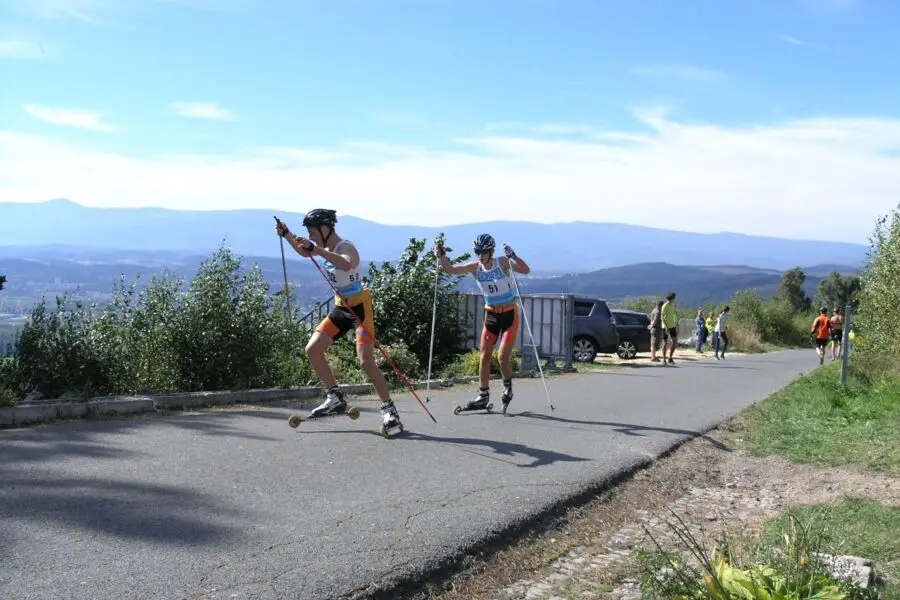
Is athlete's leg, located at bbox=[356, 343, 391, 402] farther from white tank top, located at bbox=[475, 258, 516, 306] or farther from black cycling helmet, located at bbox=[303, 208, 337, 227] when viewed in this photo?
white tank top, located at bbox=[475, 258, 516, 306]

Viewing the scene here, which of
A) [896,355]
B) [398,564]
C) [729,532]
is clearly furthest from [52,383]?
[896,355]

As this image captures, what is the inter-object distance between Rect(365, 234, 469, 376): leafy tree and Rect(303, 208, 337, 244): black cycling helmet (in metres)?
8.39

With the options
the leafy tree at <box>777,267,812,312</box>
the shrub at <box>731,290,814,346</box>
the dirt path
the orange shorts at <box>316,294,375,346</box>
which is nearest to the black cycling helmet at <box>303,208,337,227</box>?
the orange shorts at <box>316,294,375,346</box>

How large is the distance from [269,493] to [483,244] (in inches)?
187

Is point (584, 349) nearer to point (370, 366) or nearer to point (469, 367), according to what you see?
point (469, 367)

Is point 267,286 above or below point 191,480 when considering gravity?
above

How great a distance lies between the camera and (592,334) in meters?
23.6

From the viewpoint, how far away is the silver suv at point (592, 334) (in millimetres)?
23469

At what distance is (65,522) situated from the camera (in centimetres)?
504

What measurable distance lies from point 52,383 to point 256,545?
17.9 ft

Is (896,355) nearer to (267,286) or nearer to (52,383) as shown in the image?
(267,286)

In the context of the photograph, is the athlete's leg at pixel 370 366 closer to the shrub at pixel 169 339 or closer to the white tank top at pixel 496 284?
the white tank top at pixel 496 284

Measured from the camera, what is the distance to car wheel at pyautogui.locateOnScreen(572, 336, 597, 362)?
920 inches

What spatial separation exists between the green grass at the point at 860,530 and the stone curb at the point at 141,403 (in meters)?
6.08
